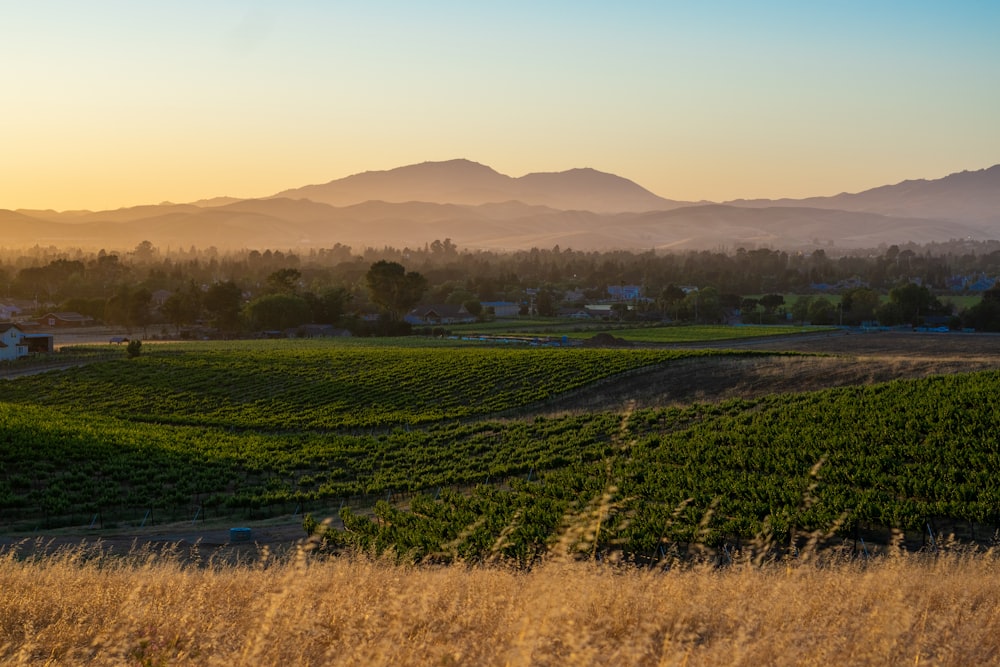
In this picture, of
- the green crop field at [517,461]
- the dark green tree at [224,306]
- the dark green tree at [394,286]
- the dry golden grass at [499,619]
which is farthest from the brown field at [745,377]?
the dark green tree at [224,306]

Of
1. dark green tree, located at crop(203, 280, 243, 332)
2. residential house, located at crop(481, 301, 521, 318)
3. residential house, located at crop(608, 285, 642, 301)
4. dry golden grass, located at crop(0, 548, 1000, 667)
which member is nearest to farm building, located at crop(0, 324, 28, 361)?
dark green tree, located at crop(203, 280, 243, 332)

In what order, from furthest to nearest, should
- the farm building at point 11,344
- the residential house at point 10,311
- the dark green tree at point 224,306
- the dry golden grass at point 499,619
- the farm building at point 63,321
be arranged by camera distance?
the residential house at point 10,311, the farm building at point 63,321, the dark green tree at point 224,306, the farm building at point 11,344, the dry golden grass at point 499,619

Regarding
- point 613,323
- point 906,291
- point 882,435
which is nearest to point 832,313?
point 906,291

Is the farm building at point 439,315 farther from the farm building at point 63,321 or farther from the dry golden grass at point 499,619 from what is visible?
the dry golden grass at point 499,619

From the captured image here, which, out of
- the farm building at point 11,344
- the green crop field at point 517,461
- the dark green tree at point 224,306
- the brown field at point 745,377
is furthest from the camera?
the dark green tree at point 224,306

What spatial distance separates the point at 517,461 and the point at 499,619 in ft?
84.2

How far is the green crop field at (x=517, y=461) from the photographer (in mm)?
18984

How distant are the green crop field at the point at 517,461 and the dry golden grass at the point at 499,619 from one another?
0.72 metres

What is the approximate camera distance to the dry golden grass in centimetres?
580

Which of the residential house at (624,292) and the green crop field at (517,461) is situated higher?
the residential house at (624,292)

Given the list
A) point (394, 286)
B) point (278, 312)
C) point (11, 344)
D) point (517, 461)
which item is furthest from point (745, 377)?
point (394, 286)

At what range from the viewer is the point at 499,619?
6.70 meters

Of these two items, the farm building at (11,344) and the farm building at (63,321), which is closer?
the farm building at (11,344)

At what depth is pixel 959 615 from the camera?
7.18 m
